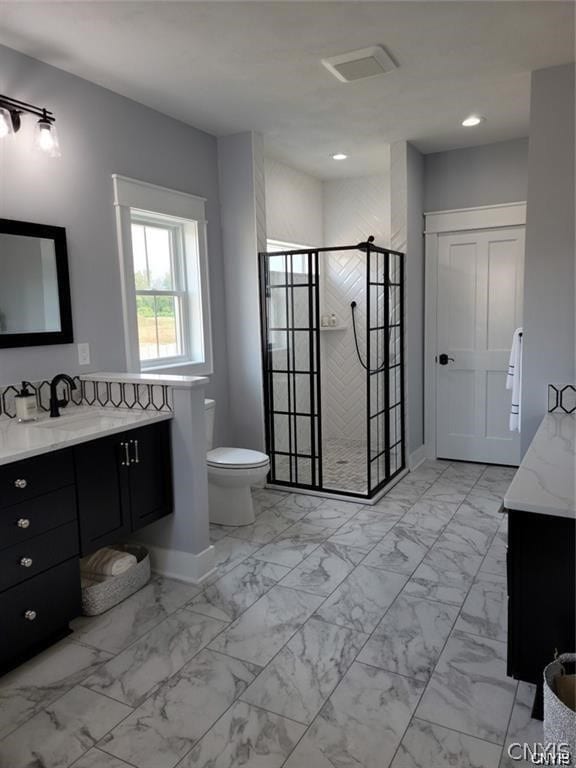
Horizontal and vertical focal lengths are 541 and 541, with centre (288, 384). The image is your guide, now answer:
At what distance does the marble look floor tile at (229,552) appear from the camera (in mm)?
2895

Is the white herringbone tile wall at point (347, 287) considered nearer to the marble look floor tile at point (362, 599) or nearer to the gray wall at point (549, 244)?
the gray wall at point (549, 244)

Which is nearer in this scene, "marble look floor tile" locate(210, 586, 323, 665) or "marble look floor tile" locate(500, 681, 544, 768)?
"marble look floor tile" locate(500, 681, 544, 768)

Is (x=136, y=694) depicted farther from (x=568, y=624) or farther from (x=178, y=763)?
(x=568, y=624)

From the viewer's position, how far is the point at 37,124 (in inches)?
102

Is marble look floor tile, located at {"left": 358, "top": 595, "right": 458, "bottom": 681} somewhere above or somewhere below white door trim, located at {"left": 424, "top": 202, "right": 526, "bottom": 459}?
below

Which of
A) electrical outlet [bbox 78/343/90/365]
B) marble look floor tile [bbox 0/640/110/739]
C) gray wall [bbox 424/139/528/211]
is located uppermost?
gray wall [bbox 424/139/528/211]

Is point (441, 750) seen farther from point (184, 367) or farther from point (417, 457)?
point (417, 457)

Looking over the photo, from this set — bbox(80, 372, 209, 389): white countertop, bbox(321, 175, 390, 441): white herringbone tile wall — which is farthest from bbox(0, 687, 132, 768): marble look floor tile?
bbox(321, 175, 390, 441): white herringbone tile wall

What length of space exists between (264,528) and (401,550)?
869 millimetres

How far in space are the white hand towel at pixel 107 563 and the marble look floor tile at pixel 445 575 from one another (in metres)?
1.37

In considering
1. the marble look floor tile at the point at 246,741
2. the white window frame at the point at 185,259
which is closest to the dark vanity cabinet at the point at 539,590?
the marble look floor tile at the point at 246,741

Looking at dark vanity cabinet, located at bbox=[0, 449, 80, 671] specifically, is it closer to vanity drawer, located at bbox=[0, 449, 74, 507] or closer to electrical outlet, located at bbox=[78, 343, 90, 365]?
vanity drawer, located at bbox=[0, 449, 74, 507]

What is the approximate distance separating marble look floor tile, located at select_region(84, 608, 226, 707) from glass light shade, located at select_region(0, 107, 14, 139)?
226 cm

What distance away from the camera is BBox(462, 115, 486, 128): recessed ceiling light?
3703 millimetres
